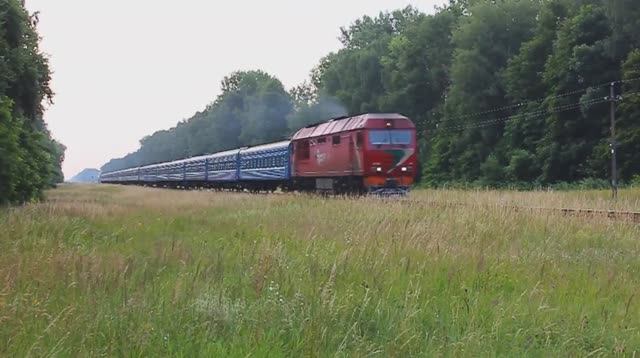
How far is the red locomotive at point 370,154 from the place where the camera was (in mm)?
26438

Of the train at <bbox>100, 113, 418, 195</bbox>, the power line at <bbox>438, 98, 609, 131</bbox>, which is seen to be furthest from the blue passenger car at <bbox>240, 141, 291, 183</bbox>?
the power line at <bbox>438, 98, 609, 131</bbox>

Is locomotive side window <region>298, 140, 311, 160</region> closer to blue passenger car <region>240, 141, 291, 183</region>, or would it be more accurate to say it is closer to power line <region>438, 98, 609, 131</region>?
blue passenger car <region>240, 141, 291, 183</region>

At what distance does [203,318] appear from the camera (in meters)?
5.74

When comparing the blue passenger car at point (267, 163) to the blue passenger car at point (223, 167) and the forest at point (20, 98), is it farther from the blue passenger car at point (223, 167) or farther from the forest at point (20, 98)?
the forest at point (20, 98)

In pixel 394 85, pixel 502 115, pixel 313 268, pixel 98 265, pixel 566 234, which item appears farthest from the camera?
pixel 394 85

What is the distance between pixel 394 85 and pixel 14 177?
58.7m

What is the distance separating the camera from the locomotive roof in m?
26.9

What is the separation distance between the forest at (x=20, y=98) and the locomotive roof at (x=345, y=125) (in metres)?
11.4

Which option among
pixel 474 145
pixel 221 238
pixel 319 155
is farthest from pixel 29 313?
pixel 474 145

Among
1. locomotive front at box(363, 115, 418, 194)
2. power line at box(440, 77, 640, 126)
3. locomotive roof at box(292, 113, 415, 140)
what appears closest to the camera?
locomotive front at box(363, 115, 418, 194)

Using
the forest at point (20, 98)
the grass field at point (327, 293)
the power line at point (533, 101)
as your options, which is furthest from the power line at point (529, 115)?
the grass field at point (327, 293)

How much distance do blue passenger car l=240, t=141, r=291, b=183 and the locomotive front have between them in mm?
9243

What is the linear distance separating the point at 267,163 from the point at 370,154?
47.2ft

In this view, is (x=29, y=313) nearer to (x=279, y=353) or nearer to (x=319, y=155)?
(x=279, y=353)
